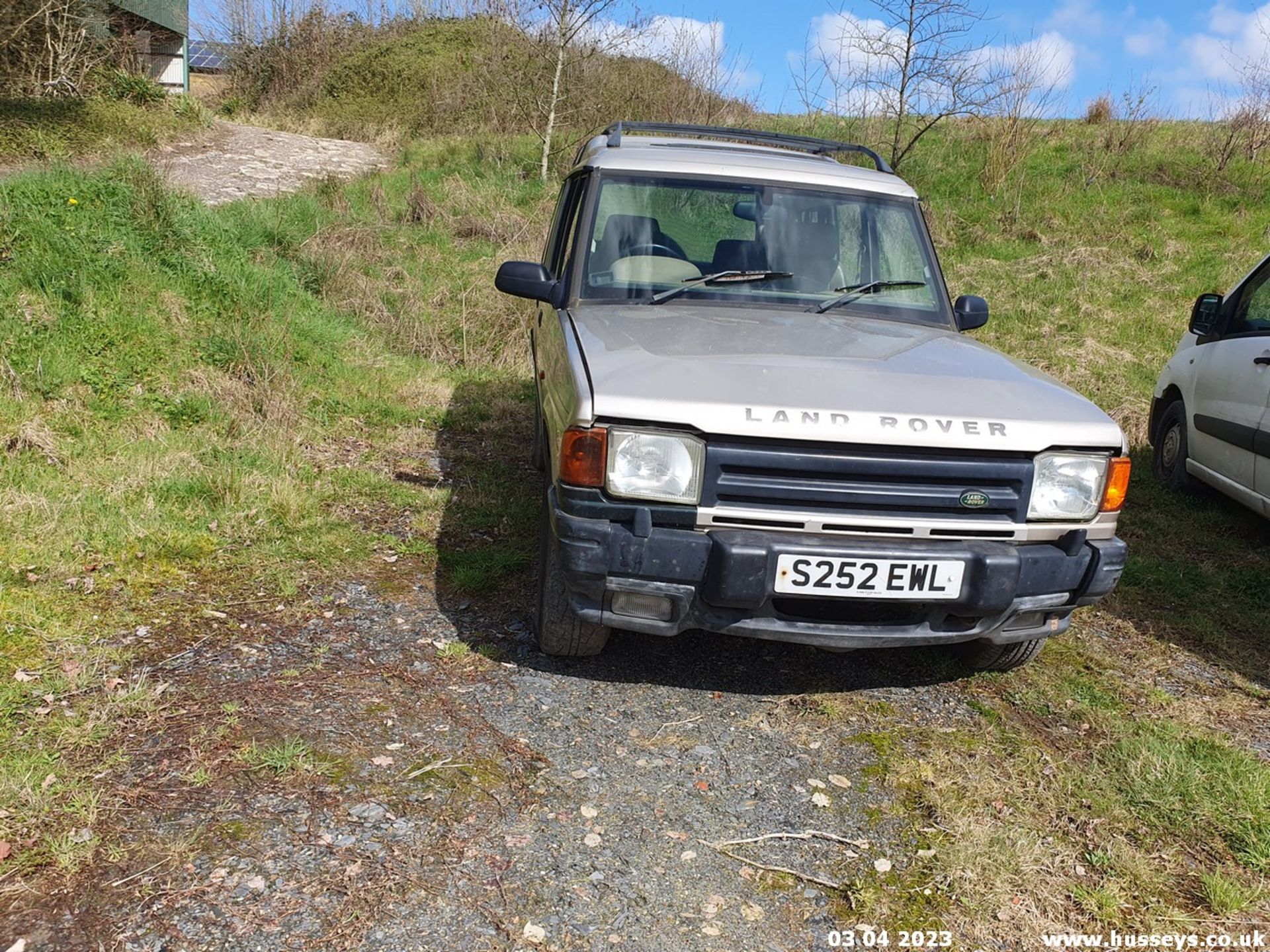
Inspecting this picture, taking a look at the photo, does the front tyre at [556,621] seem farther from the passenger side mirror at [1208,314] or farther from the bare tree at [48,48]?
the bare tree at [48,48]

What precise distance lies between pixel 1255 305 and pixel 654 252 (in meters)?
3.76

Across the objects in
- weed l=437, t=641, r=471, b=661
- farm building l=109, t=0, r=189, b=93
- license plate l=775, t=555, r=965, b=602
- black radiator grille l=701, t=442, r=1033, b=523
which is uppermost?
farm building l=109, t=0, r=189, b=93

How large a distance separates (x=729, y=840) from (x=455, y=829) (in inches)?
29.7

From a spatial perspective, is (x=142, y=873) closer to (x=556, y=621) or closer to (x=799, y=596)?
(x=556, y=621)

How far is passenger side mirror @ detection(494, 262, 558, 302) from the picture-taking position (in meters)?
4.06

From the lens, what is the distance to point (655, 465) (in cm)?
286

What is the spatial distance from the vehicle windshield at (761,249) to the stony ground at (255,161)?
8.96 metres

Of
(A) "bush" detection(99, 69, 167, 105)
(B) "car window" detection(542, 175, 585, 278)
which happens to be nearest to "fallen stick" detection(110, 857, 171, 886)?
(B) "car window" detection(542, 175, 585, 278)

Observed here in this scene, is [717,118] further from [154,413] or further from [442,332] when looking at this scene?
[154,413]

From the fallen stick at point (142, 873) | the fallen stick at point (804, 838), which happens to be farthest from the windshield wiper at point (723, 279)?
the fallen stick at point (142, 873)

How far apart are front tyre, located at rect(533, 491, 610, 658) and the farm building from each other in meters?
18.7

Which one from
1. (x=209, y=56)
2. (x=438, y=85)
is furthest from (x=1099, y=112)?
(x=209, y=56)

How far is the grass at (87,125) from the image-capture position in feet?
40.4
